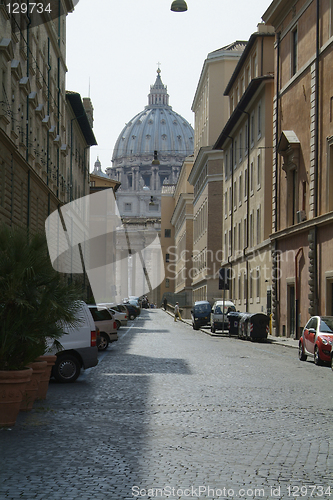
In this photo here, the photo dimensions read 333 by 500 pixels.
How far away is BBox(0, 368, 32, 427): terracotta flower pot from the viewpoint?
9.66 meters

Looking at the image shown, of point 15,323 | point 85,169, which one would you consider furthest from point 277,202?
point 15,323

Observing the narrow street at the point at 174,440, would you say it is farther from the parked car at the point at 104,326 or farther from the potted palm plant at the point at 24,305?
the parked car at the point at 104,326

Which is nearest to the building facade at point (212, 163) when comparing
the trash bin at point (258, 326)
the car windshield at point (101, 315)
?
the trash bin at point (258, 326)

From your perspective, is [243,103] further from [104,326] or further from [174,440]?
[174,440]

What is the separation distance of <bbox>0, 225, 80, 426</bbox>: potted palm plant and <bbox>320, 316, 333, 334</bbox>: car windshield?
12.0 metres

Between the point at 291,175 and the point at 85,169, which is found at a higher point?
the point at 85,169

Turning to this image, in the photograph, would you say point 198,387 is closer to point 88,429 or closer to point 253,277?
point 88,429

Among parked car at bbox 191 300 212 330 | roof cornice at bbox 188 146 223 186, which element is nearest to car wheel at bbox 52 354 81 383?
parked car at bbox 191 300 212 330

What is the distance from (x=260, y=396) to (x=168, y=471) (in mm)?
6284

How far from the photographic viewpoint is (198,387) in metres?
14.6

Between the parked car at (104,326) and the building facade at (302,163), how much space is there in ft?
29.5

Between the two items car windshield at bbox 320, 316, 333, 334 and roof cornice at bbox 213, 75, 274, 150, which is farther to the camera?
roof cornice at bbox 213, 75, 274, 150

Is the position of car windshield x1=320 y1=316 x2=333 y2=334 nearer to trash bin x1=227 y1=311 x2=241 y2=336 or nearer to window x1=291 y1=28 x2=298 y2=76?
trash bin x1=227 y1=311 x2=241 y2=336

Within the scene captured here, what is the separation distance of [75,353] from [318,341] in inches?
298
